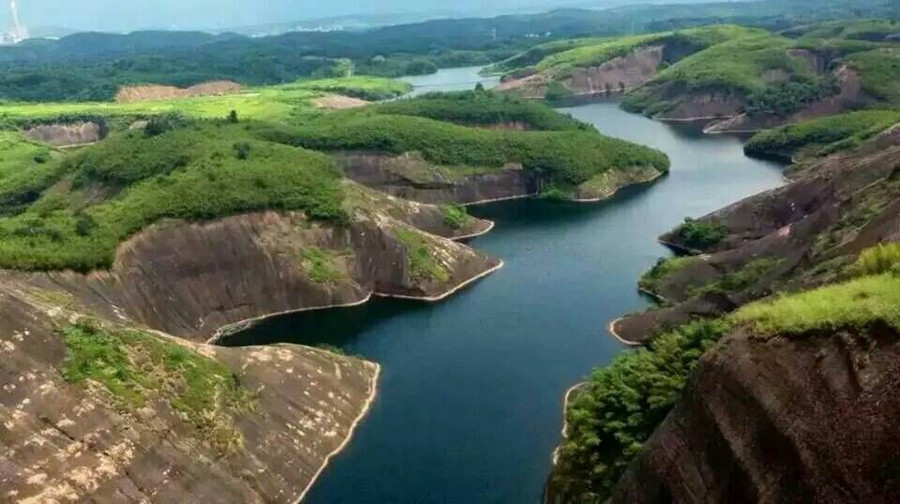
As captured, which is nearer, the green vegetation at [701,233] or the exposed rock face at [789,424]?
the exposed rock face at [789,424]

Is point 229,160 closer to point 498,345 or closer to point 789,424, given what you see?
point 498,345

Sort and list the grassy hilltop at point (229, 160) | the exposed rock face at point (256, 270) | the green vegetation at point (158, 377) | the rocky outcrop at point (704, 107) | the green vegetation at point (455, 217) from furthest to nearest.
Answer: the rocky outcrop at point (704, 107) < the green vegetation at point (455, 217) < the exposed rock face at point (256, 270) < the grassy hilltop at point (229, 160) < the green vegetation at point (158, 377)

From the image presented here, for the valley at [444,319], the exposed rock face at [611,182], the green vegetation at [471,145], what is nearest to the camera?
the valley at [444,319]

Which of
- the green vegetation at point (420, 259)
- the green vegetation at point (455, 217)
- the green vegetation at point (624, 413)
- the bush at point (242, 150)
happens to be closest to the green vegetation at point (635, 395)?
the green vegetation at point (624, 413)

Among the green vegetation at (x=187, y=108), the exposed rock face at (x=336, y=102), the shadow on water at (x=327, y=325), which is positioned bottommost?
the shadow on water at (x=327, y=325)

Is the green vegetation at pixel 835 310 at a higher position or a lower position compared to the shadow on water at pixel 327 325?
higher

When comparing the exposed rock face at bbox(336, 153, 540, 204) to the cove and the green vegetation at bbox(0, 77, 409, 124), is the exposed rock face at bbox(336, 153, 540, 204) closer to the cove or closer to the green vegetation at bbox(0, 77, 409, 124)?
the cove

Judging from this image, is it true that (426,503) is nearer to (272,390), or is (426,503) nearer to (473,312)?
(272,390)

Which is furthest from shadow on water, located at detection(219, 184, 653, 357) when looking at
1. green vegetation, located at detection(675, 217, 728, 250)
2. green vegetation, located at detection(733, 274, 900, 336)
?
green vegetation, located at detection(733, 274, 900, 336)

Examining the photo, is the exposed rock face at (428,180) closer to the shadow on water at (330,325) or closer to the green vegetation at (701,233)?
the green vegetation at (701,233)
